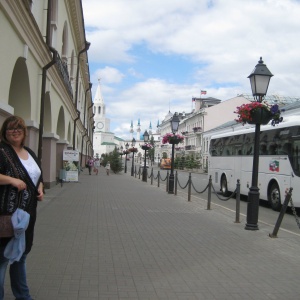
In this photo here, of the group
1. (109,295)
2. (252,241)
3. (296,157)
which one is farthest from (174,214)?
(109,295)

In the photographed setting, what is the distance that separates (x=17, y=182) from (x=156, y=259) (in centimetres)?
350

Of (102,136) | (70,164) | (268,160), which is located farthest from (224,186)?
(102,136)

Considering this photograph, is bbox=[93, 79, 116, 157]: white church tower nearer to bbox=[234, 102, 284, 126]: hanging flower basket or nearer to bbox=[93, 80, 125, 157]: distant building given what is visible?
bbox=[93, 80, 125, 157]: distant building

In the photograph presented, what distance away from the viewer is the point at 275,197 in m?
15.8

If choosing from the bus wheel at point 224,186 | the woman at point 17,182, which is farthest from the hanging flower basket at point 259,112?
the bus wheel at point 224,186

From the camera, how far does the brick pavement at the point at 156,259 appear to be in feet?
17.1

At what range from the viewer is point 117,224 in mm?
10172

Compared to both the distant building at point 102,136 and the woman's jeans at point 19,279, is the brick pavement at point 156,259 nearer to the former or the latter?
the woman's jeans at point 19,279

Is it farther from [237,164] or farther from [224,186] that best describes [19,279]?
[224,186]

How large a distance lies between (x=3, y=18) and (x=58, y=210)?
5.53 meters

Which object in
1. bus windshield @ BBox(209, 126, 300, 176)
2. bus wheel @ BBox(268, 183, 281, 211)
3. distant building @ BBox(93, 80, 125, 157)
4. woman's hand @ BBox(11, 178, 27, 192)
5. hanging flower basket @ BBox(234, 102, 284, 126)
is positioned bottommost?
bus wheel @ BBox(268, 183, 281, 211)

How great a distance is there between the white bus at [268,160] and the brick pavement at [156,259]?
14.7 ft

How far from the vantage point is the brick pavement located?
520 centimetres

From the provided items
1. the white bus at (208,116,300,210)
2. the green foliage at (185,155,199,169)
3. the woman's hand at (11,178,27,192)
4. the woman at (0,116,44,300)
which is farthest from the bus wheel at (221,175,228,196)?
the green foliage at (185,155,199,169)
